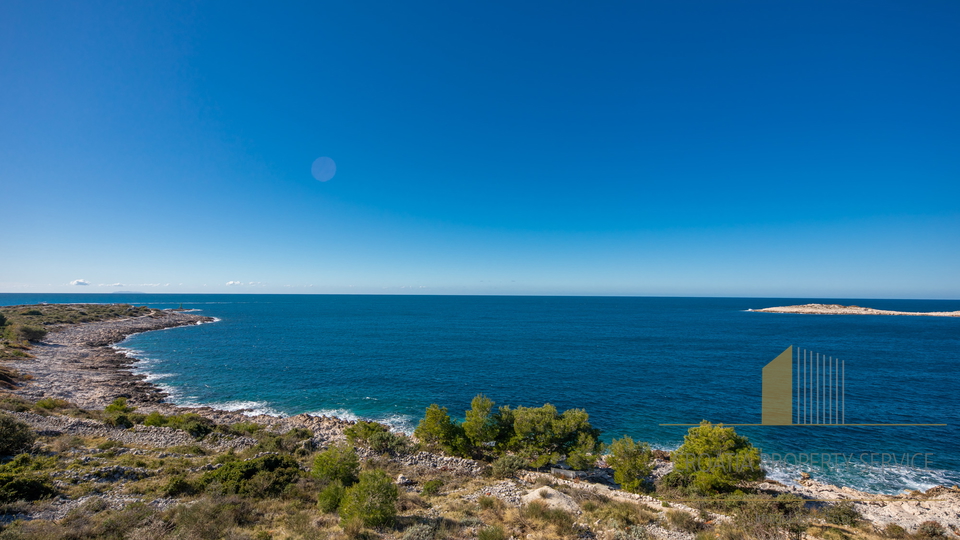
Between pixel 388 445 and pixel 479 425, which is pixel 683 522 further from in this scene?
pixel 388 445

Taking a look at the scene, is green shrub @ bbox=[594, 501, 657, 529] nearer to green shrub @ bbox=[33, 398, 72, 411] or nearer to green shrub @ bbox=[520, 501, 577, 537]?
green shrub @ bbox=[520, 501, 577, 537]

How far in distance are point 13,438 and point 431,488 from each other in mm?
24116

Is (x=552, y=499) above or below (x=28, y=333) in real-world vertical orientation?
below

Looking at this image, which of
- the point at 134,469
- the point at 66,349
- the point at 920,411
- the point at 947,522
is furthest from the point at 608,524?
the point at 66,349

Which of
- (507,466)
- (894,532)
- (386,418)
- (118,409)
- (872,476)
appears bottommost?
(386,418)

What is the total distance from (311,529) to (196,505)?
17.0ft

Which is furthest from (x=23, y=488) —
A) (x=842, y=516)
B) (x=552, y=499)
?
(x=842, y=516)

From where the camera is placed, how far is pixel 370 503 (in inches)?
585

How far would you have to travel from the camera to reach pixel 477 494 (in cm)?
2023

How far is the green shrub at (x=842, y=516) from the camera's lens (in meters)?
17.4

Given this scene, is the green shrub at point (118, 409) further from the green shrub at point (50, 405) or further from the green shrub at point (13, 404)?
the green shrub at point (13, 404)

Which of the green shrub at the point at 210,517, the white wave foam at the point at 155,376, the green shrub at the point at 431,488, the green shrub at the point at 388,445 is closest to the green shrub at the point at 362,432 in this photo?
the green shrub at the point at 388,445

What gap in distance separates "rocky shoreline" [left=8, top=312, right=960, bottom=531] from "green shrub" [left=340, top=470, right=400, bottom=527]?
24.3 feet

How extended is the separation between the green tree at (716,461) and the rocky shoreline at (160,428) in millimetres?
3649
